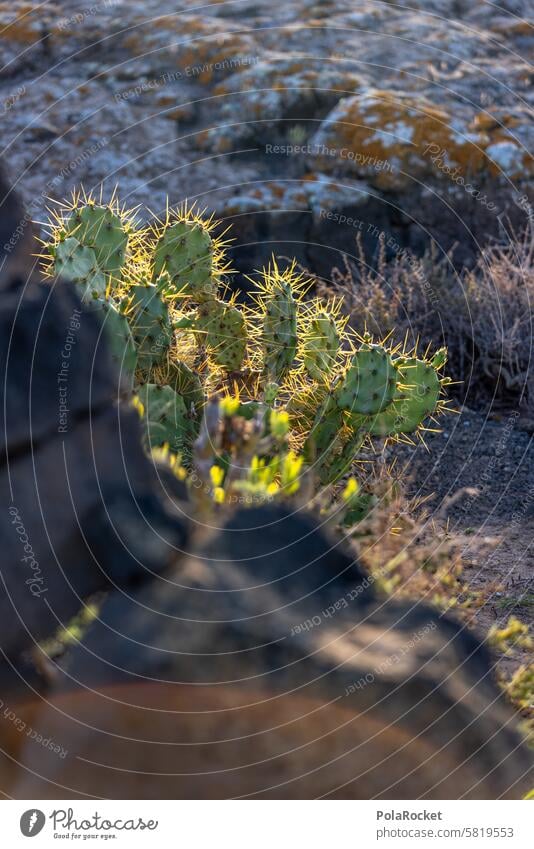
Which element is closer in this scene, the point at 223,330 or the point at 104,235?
the point at 104,235

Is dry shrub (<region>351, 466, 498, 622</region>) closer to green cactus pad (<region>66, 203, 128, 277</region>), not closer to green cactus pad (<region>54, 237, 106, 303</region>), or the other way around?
green cactus pad (<region>54, 237, 106, 303</region>)

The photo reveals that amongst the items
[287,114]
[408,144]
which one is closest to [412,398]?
[408,144]

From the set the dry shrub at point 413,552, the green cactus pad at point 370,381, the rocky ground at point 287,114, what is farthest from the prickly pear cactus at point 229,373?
the rocky ground at point 287,114

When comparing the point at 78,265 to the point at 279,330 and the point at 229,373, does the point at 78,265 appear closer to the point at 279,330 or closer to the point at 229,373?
the point at 279,330

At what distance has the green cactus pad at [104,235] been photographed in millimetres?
4594

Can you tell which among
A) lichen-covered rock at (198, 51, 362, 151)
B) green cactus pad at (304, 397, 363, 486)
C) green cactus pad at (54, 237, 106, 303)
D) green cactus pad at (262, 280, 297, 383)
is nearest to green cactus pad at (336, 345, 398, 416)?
green cactus pad at (304, 397, 363, 486)

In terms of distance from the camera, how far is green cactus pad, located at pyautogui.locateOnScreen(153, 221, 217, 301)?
5035 millimetres

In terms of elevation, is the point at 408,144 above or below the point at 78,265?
above

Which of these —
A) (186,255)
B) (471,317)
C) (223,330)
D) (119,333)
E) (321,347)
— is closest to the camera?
(119,333)

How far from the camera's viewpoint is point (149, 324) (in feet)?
14.1

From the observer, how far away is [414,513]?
211 inches

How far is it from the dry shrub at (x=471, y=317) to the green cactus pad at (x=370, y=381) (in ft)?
8.60

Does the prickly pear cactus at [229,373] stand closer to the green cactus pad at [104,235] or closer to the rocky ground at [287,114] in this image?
the green cactus pad at [104,235]

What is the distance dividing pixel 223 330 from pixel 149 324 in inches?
36.1
